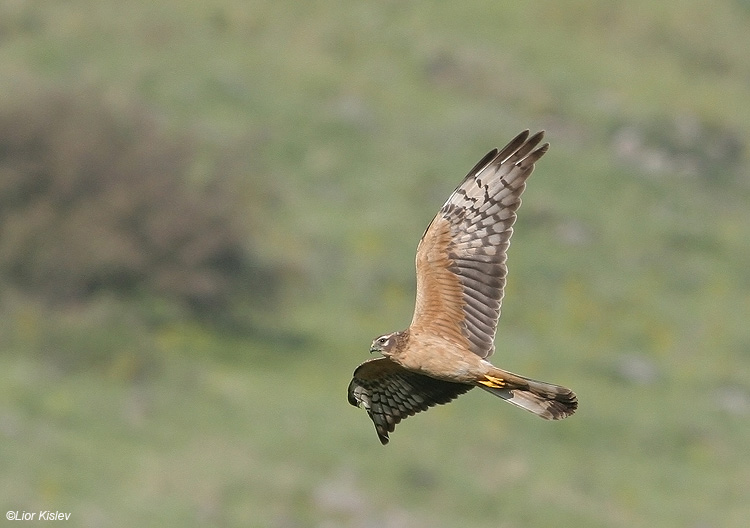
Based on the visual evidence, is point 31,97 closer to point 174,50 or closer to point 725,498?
point 174,50

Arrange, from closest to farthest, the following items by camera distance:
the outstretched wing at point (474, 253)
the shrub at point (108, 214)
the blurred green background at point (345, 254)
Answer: the outstretched wing at point (474, 253)
the blurred green background at point (345, 254)
the shrub at point (108, 214)

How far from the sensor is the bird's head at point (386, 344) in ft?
35.1

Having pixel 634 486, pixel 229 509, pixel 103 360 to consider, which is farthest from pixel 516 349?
pixel 229 509

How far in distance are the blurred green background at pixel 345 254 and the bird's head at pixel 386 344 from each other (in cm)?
1065

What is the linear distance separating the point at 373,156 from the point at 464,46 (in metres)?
5.98

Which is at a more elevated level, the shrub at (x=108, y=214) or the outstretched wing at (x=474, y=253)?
the shrub at (x=108, y=214)

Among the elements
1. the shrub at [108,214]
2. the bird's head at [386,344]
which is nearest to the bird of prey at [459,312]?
the bird's head at [386,344]

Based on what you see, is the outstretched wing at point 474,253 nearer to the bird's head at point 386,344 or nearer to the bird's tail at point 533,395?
the bird's head at point 386,344

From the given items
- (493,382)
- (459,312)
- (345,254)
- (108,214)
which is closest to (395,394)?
(459,312)

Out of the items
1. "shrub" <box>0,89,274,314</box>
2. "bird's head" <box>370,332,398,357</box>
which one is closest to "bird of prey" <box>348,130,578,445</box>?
"bird's head" <box>370,332,398,357</box>

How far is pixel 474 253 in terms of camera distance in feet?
37.3

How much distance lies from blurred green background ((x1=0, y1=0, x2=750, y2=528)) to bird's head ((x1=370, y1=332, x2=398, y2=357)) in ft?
34.9

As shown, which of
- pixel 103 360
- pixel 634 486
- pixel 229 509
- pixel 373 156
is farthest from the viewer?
pixel 373 156

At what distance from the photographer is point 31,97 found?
3366cm
